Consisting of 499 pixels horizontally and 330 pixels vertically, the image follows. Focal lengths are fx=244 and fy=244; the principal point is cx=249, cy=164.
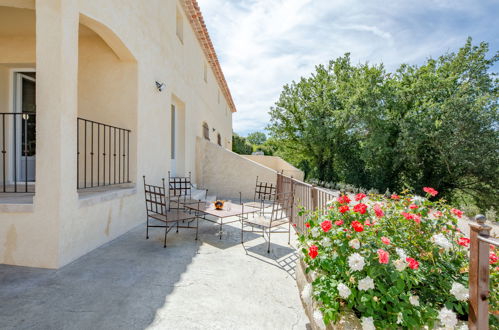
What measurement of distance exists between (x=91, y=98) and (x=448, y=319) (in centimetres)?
618

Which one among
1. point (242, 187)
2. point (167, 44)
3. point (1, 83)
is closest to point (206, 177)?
point (242, 187)

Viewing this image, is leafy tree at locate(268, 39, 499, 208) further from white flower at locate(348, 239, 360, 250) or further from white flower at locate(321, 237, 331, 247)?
white flower at locate(348, 239, 360, 250)

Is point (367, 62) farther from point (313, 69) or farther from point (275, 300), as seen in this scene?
Answer: point (275, 300)

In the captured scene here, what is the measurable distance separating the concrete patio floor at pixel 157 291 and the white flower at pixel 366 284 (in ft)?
2.73

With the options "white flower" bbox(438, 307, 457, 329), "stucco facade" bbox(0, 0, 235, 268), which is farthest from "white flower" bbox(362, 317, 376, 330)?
"stucco facade" bbox(0, 0, 235, 268)

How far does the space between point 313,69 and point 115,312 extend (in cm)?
1924

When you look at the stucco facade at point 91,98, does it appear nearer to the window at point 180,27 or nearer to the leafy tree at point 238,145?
the window at point 180,27

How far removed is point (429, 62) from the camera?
1555 cm

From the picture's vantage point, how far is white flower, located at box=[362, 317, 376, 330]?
155 cm

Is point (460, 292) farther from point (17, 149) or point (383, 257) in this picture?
point (17, 149)

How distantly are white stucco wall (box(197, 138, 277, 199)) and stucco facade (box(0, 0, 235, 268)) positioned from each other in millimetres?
526

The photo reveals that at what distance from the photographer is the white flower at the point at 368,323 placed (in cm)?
155

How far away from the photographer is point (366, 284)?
64.6 inches

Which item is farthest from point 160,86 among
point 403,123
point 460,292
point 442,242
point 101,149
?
point 403,123
